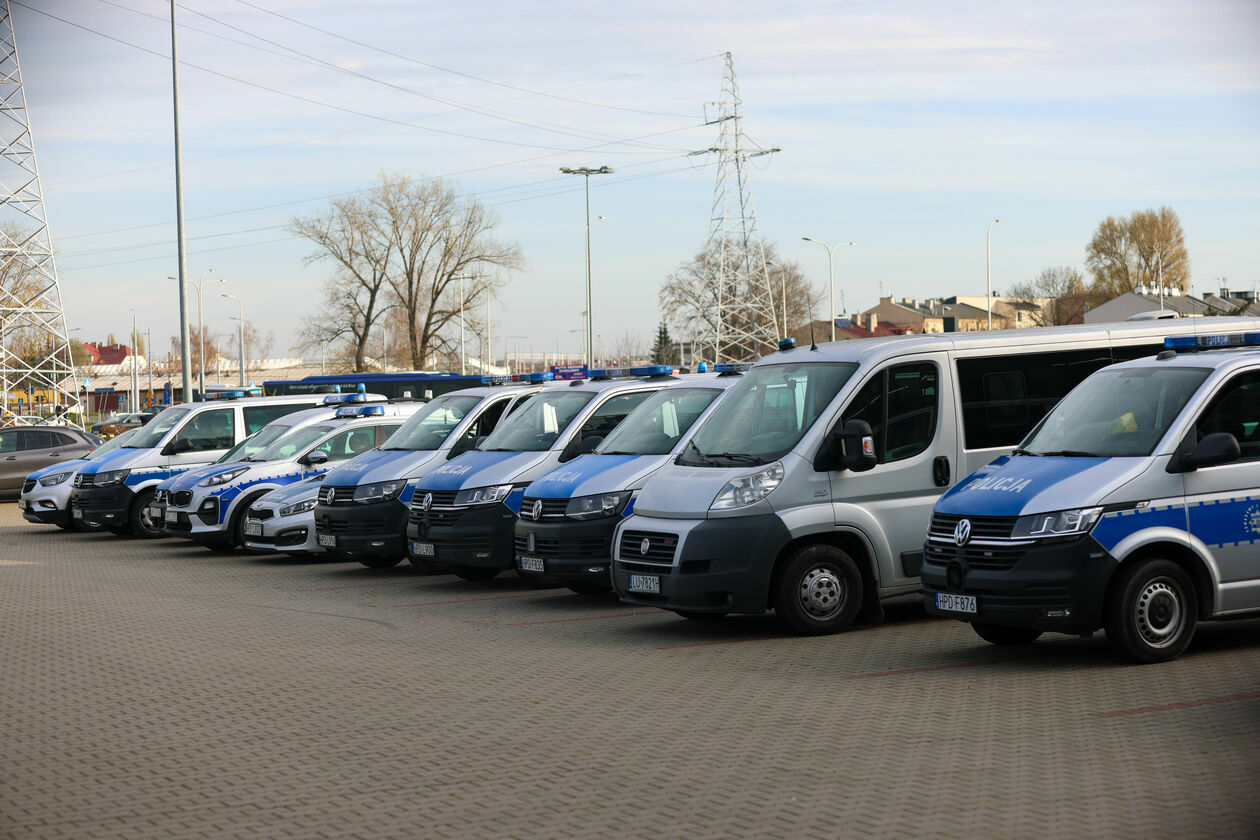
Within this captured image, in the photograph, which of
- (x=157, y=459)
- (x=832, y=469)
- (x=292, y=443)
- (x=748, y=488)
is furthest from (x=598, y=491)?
(x=157, y=459)

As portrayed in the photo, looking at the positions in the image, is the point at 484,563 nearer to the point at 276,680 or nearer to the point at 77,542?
the point at 276,680

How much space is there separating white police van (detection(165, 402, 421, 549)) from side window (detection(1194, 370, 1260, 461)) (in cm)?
1199

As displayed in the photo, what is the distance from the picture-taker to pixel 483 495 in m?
13.8

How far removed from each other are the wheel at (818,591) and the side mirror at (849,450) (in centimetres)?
64

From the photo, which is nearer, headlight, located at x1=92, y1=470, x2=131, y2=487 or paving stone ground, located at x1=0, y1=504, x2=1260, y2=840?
paving stone ground, located at x1=0, y1=504, x2=1260, y2=840

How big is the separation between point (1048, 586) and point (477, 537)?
6.66 metres

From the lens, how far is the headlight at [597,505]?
12117mm

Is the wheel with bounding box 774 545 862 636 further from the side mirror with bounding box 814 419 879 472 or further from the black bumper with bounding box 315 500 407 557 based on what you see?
the black bumper with bounding box 315 500 407 557

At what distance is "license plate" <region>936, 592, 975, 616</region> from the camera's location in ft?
28.9

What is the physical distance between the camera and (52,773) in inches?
269

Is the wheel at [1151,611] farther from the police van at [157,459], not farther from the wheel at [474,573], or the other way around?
the police van at [157,459]

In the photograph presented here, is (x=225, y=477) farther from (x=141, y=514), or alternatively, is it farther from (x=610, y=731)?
(x=610, y=731)

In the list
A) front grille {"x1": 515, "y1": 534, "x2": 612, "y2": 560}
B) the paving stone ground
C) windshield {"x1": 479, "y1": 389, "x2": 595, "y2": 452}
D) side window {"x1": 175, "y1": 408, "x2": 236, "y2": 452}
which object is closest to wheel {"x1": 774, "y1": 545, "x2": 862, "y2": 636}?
the paving stone ground

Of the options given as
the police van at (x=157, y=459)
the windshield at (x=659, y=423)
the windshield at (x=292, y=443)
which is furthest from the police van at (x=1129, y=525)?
the police van at (x=157, y=459)
